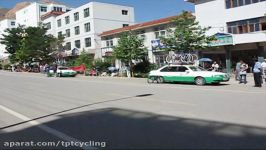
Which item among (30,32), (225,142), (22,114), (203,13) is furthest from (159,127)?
(30,32)

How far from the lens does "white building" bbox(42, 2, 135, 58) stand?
5684 centimetres

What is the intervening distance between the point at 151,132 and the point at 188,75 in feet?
51.2

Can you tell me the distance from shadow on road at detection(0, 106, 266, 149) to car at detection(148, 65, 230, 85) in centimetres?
1244

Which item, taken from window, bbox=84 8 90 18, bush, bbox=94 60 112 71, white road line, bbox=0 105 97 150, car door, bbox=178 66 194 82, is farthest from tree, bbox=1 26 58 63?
white road line, bbox=0 105 97 150

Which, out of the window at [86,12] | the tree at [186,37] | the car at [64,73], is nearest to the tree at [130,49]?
the tree at [186,37]

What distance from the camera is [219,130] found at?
7875mm

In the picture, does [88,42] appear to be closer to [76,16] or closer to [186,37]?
[76,16]

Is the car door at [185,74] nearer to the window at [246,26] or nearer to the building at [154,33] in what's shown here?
the window at [246,26]

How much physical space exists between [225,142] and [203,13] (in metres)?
30.4

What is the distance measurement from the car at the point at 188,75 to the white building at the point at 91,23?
31194 mm

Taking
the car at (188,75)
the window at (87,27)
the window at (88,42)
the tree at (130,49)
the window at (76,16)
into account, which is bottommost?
the car at (188,75)

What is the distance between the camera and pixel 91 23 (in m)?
57.1

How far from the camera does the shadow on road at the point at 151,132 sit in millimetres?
6762

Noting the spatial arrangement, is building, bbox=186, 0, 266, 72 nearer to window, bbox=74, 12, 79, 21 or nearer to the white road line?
the white road line
